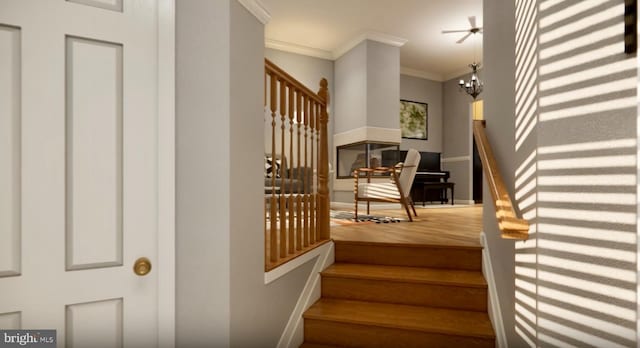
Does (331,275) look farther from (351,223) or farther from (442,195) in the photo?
(442,195)

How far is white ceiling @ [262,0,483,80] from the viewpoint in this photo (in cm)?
501

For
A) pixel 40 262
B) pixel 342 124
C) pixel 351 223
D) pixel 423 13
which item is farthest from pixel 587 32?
pixel 342 124

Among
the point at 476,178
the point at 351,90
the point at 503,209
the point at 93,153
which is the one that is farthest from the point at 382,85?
the point at 93,153

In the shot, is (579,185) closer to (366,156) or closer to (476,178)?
(366,156)

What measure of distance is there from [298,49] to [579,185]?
20.1ft

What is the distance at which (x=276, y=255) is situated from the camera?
1798 millimetres

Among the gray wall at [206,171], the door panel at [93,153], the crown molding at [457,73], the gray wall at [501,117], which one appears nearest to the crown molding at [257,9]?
the gray wall at [206,171]

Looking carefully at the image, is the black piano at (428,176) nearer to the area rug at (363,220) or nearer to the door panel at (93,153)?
the area rug at (363,220)

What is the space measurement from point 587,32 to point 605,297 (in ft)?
2.58

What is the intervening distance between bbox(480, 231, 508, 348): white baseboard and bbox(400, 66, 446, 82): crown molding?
Result: 6.20 metres

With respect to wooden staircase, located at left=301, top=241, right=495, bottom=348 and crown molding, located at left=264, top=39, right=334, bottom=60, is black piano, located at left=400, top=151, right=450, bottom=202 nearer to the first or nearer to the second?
crown molding, located at left=264, top=39, right=334, bottom=60

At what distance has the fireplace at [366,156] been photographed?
6180 millimetres
